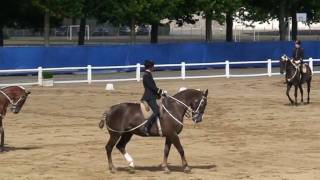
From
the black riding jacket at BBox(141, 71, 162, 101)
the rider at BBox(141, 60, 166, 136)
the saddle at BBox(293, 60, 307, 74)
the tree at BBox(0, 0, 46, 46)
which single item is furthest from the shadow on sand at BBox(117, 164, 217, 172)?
the tree at BBox(0, 0, 46, 46)

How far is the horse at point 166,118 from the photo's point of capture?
48.5 ft

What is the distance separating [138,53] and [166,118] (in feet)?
116

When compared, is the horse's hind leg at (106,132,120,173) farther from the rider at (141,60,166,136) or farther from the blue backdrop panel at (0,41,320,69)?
the blue backdrop panel at (0,41,320,69)

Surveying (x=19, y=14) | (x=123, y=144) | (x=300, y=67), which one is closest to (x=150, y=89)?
(x=123, y=144)

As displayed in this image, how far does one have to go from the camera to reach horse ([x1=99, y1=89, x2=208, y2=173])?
48.5 feet

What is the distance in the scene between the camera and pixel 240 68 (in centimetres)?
5312

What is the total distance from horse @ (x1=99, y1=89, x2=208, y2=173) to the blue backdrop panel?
102 feet

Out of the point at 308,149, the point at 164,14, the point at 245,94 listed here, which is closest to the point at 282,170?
the point at 308,149

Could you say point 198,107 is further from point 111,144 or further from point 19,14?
point 19,14

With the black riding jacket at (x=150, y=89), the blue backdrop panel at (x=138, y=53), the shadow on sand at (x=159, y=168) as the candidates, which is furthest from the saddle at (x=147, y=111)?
the blue backdrop panel at (x=138, y=53)

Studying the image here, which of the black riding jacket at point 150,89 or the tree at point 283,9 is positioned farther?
the tree at point 283,9

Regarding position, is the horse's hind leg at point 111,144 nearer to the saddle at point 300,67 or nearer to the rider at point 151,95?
the rider at point 151,95

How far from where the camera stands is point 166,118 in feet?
48.6

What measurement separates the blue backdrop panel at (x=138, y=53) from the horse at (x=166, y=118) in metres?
→ 31.0
